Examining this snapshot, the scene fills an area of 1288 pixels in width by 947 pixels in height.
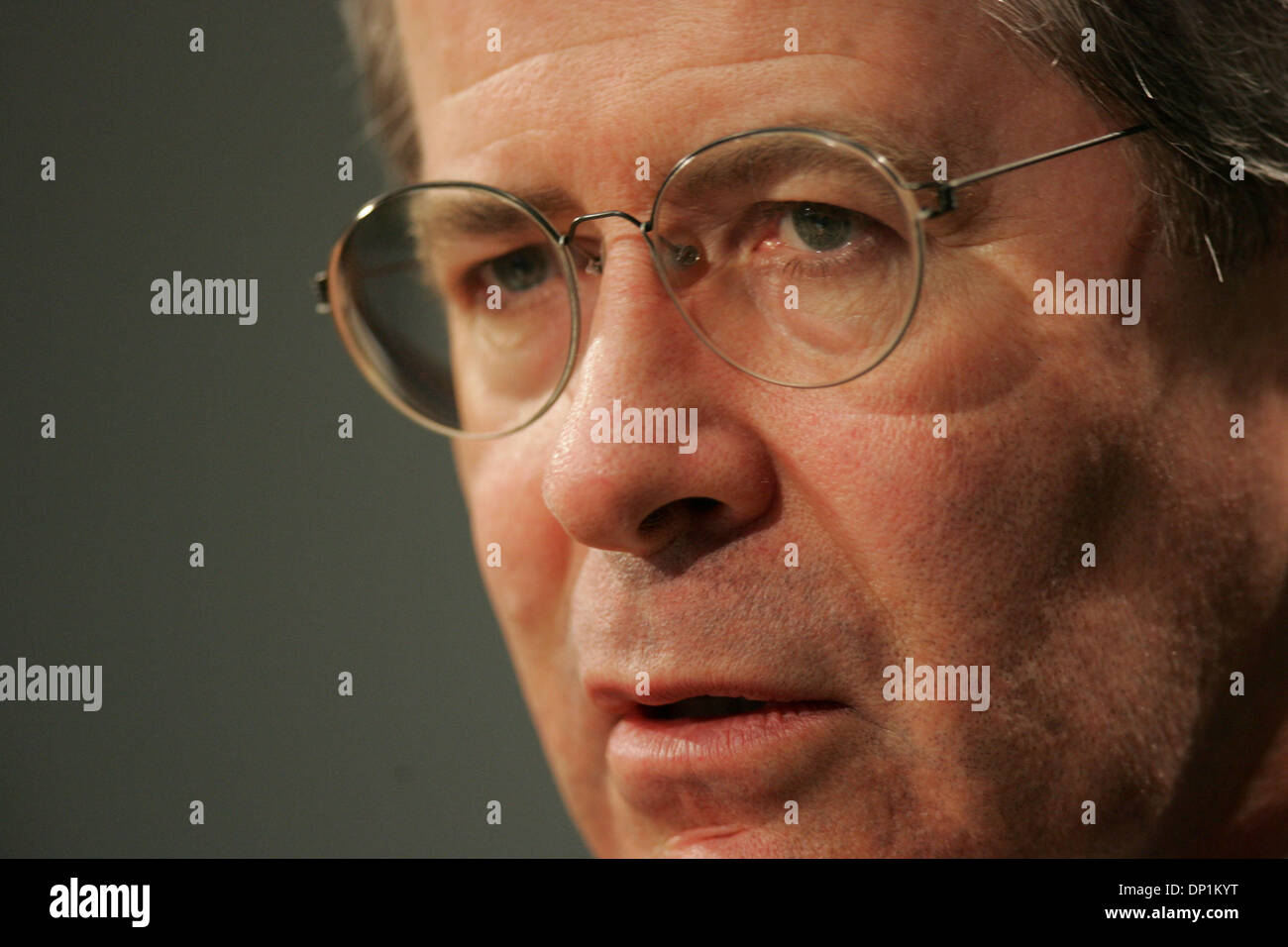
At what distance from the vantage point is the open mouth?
38.0 inches

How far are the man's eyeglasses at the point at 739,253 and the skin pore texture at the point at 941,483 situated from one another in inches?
0.8

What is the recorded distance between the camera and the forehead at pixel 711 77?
2.92 ft

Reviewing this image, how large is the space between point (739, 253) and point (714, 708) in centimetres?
37

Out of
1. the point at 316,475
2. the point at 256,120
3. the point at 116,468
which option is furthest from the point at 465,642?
the point at 256,120

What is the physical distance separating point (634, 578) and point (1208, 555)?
1.40 ft

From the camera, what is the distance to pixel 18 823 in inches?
63.6

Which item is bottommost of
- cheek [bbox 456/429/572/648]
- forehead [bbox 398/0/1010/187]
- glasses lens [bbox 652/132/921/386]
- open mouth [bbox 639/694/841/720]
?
open mouth [bbox 639/694/841/720]

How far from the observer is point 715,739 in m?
0.99

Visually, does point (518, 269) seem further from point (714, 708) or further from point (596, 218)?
point (714, 708)

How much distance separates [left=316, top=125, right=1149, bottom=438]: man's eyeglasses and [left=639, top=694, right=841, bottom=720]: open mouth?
9.6 inches

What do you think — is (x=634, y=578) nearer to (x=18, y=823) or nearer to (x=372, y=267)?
(x=372, y=267)

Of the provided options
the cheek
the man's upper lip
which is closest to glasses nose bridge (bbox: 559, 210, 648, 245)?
the cheek

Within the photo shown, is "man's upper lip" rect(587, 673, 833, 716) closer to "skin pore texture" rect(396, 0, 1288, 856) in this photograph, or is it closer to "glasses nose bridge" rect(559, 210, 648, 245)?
"skin pore texture" rect(396, 0, 1288, 856)

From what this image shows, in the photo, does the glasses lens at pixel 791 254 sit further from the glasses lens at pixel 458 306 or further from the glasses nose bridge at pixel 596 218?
the glasses lens at pixel 458 306
